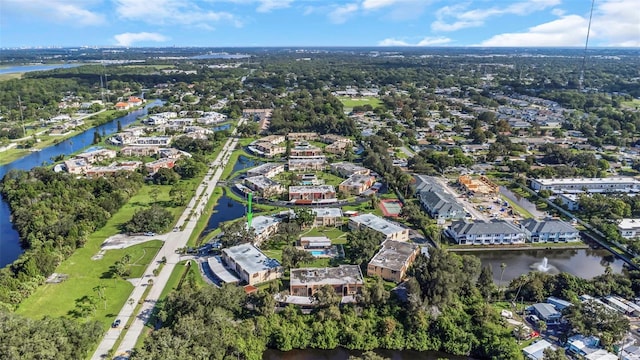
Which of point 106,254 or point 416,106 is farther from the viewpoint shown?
point 416,106

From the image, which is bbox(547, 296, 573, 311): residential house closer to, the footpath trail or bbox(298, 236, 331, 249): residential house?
bbox(298, 236, 331, 249): residential house

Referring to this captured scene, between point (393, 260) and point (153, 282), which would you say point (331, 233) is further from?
point (153, 282)

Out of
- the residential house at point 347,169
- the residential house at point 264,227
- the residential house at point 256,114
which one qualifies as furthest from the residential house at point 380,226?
the residential house at point 256,114

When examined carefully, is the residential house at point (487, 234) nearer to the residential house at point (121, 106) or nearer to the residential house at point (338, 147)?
the residential house at point (338, 147)

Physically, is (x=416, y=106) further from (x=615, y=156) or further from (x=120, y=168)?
(x=120, y=168)

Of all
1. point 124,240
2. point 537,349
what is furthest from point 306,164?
point 537,349

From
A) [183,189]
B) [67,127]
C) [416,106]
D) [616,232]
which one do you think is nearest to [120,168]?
[183,189]

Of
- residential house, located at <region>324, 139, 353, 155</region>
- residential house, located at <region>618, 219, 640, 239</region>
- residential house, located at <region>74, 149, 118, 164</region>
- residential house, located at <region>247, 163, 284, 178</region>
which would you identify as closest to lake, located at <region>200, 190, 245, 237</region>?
residential house, located at <region>247, 163, 284, 178</region>

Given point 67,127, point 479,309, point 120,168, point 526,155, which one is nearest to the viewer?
point 479,309
